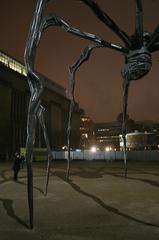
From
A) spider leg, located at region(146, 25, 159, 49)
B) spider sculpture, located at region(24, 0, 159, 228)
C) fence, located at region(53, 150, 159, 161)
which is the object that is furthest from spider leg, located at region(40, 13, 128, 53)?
fence, located at region(53, 150, 159, 161)

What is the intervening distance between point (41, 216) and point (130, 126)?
101 metres

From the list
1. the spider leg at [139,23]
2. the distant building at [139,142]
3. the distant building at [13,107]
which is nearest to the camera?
the spider leg at [139,23]

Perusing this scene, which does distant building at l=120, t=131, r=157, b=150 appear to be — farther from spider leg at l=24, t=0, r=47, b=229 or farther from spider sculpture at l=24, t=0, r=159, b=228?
spider leg at l=24, t=0, r=47, b=229

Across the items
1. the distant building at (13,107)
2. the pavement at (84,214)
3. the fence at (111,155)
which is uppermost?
the distant building at (13,107)

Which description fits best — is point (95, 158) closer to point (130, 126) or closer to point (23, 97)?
point (23, 97)

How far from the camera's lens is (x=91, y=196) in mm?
10906

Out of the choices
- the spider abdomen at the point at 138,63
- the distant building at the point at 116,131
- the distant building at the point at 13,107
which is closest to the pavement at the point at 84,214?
the spider abdomen at the point at 138,63

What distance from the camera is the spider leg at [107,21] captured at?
282 inches

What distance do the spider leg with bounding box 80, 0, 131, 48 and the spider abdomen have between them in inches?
13.5

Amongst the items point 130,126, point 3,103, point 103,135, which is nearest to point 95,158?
point 3,103

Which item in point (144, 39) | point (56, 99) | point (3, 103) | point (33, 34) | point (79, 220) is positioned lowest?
point (79, 220)

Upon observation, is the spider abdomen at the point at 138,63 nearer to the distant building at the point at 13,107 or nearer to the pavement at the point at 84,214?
the pavement at the point at 84,214

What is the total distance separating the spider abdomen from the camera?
27.4 feet

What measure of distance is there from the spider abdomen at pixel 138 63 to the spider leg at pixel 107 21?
342mm
